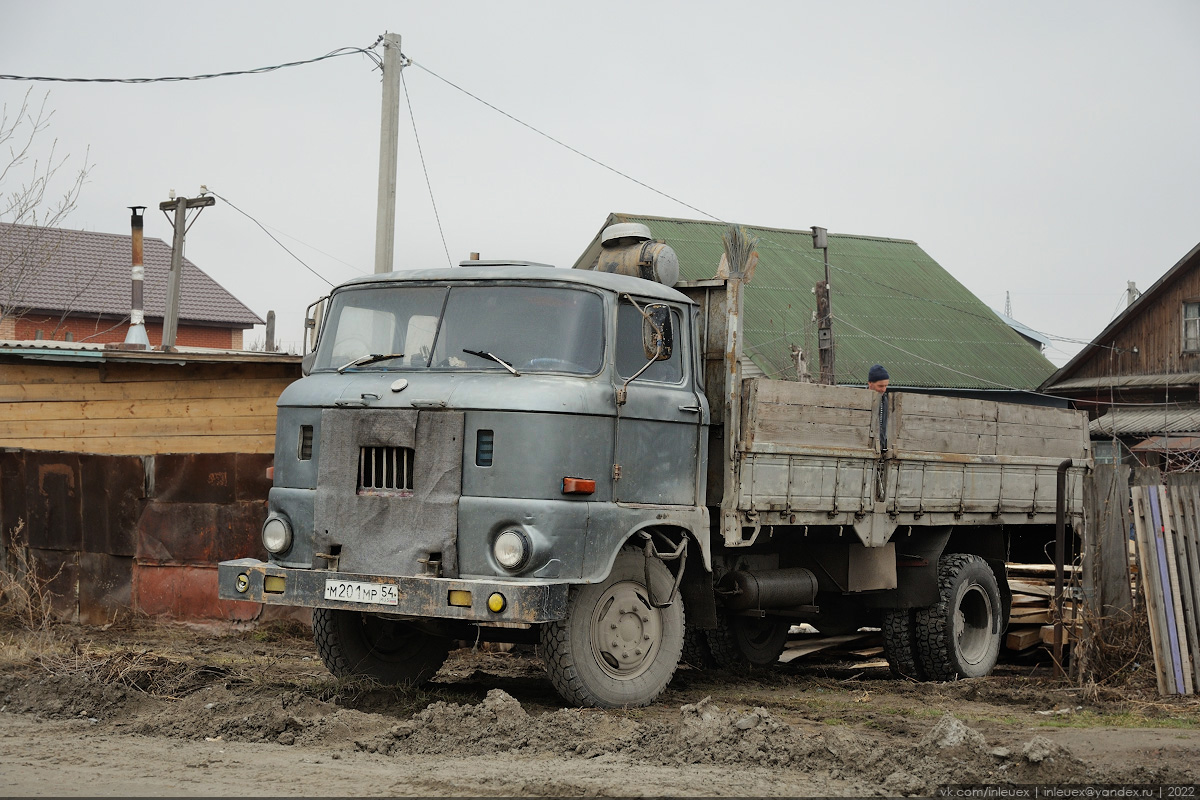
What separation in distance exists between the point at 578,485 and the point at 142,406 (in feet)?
22.9

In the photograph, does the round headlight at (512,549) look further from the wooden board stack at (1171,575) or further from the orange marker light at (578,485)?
the wooden board stack at (1171,575)

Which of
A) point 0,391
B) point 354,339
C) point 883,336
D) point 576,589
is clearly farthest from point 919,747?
point 883,336

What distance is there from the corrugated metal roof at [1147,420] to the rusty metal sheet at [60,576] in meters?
24.5

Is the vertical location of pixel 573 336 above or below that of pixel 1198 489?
above

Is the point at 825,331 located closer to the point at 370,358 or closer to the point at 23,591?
the point at 23,591

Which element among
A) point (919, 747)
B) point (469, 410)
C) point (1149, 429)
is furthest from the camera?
point (1149, 429)

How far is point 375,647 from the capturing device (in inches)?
324

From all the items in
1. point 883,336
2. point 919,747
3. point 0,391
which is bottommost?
point 919,747

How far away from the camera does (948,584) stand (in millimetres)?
10156

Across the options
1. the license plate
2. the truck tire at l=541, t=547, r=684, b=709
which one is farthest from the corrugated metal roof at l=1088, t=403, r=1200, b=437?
the license plate

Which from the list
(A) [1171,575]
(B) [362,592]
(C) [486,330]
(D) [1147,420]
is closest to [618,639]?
(B) [362,592]

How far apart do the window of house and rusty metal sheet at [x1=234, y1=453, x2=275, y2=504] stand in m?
27.0

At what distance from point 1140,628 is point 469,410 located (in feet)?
16.5

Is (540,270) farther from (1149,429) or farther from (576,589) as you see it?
(1149,429)
